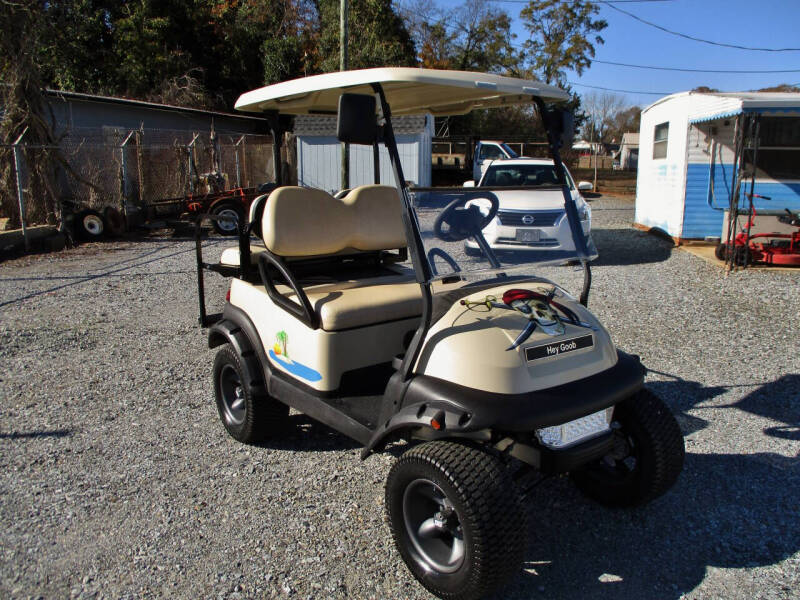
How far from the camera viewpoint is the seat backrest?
365cm

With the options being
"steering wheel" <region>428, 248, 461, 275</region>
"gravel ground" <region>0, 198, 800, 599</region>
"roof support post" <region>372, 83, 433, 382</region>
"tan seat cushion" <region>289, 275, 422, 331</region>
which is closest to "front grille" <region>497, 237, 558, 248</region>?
"steering wheel" <region>428, 248, 461, 275</region>

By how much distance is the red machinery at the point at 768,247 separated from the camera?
916 cm

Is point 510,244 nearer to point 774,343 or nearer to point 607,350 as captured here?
point 607,350

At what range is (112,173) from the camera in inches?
563

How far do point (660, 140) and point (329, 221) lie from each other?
11.3 meters

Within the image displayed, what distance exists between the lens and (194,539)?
2977mm

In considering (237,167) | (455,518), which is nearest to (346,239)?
(455,518)

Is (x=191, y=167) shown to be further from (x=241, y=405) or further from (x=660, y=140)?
(x=241, y=405)

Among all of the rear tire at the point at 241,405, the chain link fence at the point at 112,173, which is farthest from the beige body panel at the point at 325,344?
the chain link fence at the point at 112,173

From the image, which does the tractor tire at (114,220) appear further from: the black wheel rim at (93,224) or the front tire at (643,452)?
the front tire at (643,452)

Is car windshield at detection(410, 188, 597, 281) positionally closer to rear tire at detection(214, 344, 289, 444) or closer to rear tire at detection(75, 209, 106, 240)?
rear tire at detection(214, 344, 289, 444)

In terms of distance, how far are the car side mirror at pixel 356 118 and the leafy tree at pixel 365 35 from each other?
23.1 m

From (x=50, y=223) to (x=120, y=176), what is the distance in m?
2.04

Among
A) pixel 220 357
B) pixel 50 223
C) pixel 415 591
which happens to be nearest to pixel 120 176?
pixel 50 223
